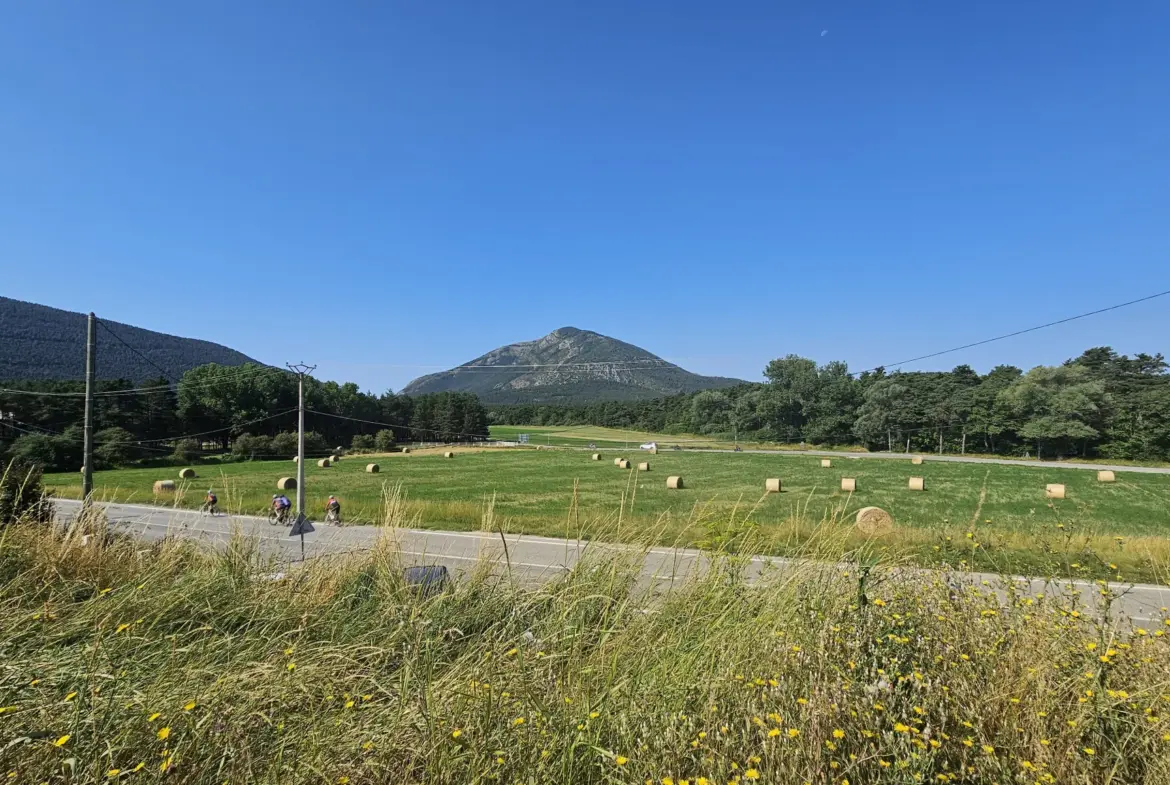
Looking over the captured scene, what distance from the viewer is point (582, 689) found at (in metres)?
2.51

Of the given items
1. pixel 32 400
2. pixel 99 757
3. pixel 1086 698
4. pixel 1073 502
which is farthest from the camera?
pixel 32 400

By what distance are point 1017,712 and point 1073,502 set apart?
28.0 m

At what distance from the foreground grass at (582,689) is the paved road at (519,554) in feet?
1.25

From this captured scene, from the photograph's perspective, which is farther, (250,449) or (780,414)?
(780,414)

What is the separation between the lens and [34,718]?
207 cm

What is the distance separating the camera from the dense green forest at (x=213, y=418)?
46438 millimetres

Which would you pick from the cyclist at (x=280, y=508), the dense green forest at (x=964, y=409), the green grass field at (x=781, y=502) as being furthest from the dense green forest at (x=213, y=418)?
the dense green forest at (x=964, y=409)

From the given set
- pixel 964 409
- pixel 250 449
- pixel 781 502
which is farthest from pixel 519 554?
pixel 964 409

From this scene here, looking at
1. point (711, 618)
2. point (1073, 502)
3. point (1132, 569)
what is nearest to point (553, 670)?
point (711, 618)

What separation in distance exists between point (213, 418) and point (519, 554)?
79662 millimetres

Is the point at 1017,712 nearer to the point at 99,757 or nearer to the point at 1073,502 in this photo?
the point at 99,757

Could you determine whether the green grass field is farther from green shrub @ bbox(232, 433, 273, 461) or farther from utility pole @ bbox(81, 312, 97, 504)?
green shrub @ bbox(232, 433, 273, 461)

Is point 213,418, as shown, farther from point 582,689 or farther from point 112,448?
point 582,689

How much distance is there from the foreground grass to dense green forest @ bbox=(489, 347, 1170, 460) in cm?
7456
